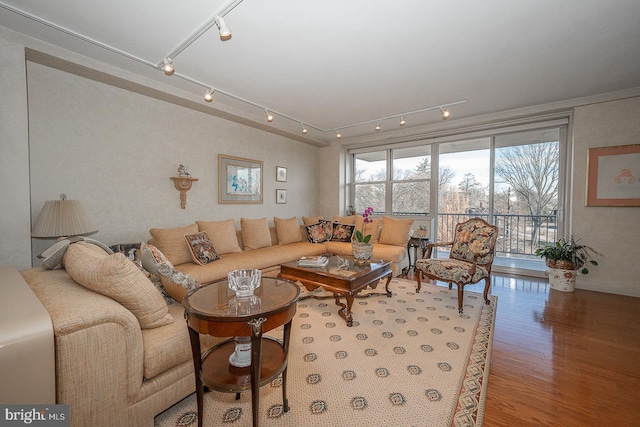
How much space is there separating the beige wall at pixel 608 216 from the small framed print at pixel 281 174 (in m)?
4.57

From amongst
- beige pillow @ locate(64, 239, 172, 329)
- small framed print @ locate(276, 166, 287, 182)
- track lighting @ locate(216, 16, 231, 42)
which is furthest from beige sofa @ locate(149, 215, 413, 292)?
track lighting @ locate(216, 16, 231, 42)

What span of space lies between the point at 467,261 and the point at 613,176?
7.60ft

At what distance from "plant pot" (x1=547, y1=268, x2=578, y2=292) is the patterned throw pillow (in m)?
3.35

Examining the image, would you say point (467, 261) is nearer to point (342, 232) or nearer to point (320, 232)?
point (342, 232)

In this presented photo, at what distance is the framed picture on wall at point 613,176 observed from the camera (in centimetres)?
346

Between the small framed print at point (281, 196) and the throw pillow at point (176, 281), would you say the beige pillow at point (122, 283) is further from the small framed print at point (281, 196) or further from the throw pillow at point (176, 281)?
the small framed print at point (281, 196)

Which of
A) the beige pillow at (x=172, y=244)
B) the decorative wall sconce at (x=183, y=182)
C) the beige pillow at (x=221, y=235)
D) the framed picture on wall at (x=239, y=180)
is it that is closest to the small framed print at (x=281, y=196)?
the framed picture on wall at (x=239, y=180)

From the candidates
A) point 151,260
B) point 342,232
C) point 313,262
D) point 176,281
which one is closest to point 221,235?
point 313,262

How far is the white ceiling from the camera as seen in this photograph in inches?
77.7

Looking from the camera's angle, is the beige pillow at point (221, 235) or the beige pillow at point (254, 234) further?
the beige pillow at point (254, 234)

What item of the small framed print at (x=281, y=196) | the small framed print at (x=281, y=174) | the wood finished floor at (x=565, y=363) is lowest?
the wood finished floor at (x=565, y=363)

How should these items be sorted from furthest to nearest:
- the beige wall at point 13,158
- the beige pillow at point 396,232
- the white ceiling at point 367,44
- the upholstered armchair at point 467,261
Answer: the beige pillow at point 396,232 → the upholstered armchair at point 467,261 → the beige wall at point 13,158 → the white ceiling at point 367,44

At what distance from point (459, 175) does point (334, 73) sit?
3.24 meters

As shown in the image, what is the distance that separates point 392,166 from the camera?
5.70 m
